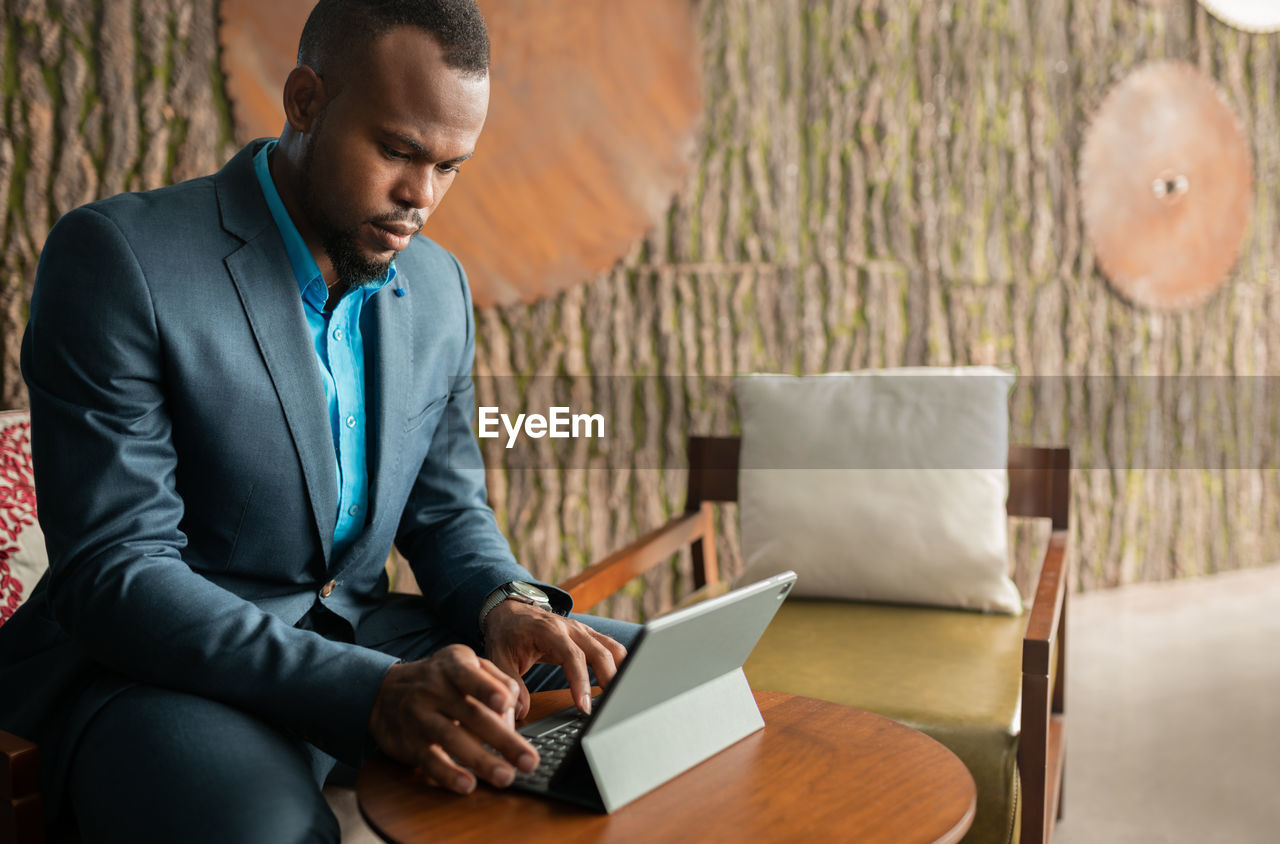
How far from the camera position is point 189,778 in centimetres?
104

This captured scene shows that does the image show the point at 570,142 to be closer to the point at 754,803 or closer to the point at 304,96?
the point at 304,96

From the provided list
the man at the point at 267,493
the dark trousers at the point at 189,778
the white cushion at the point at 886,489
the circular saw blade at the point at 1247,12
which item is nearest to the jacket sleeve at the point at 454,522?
the man at the point at 267,493

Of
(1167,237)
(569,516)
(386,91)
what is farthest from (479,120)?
(1167,237)

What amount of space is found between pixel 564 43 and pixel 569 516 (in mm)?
1324

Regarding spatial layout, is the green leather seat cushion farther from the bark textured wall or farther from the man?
the bark textured wall

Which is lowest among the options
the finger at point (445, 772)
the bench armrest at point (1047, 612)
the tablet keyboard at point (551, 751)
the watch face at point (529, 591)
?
the bench armrest at point (1047, 612)

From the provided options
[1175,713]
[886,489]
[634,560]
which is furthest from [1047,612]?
[1175,713]

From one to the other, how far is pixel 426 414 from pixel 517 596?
329 millimetres

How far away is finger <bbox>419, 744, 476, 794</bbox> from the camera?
103 centimetres

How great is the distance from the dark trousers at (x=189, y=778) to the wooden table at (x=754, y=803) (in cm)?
8

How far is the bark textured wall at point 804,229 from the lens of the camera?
2.46m

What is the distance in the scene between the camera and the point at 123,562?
3.86ft

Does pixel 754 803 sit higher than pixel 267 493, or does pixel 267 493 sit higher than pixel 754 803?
pixel 267 493

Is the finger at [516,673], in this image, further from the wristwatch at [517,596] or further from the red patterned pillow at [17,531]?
the red patterned pillow at [17,531]
